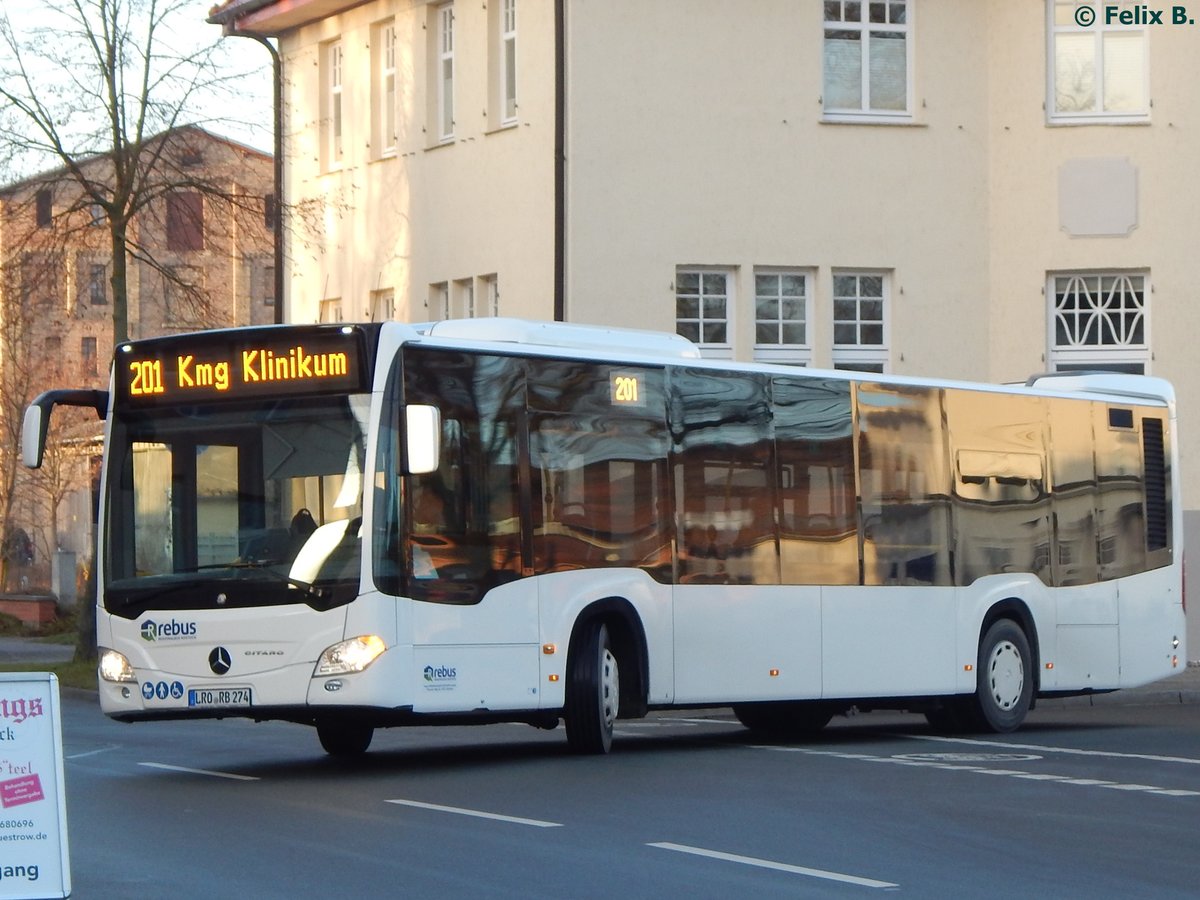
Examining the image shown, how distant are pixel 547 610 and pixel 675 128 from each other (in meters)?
14.0

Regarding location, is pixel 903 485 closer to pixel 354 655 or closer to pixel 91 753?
pixel 354 655

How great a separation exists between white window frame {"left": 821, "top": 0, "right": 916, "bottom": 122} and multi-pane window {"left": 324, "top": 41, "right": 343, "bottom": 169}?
9075mm

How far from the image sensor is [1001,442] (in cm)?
2061

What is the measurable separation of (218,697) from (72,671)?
16816 millimetres

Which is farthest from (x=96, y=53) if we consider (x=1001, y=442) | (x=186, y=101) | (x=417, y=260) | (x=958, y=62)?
(x=1001, y=442)

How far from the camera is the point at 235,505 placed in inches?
605

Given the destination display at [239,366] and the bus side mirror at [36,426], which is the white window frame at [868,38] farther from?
the bus side mirror at [36,426]

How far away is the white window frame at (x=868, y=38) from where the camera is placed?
3003 cm

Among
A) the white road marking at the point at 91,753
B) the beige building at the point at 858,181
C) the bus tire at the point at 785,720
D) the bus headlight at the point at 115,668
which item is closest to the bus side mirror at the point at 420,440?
the bus headlight at the point at 115,668

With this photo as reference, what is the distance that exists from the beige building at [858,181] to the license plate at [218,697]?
14.4 m

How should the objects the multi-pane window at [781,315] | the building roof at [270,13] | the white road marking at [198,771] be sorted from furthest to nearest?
the building roof at [270,13] → the multi-pane window at [781,315] → the white road marking at [198,771]

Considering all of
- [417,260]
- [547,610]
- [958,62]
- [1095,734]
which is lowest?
[1095,734]

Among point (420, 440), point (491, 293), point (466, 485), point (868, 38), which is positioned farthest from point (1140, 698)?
point (420, 440)

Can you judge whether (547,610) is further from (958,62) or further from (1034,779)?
(958,62)
